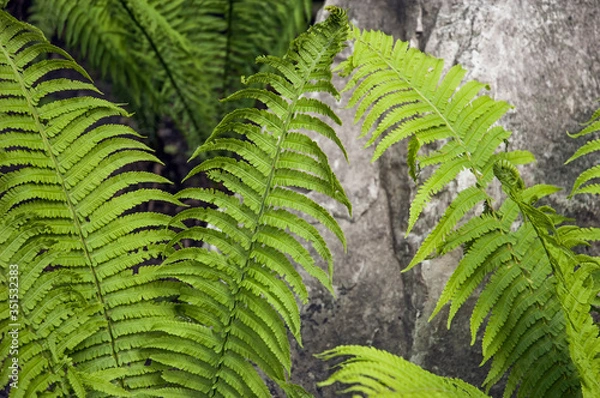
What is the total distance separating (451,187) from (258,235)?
80 centimetres

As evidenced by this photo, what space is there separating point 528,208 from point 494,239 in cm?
27

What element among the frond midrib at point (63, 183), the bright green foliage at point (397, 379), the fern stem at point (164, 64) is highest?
the fern stem at point (164, 64)

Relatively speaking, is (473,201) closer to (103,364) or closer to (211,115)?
(103,364)

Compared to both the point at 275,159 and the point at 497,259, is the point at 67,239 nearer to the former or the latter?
the point at 275,159

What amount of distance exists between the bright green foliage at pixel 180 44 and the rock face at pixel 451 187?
888 millimetres

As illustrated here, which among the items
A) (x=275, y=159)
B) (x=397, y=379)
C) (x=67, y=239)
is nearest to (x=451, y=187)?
(x=275, y=159)

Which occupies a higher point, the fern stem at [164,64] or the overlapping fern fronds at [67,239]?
the fern stem at [164,64]

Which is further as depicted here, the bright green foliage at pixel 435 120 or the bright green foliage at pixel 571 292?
the bright green foliage at pixel 435 120

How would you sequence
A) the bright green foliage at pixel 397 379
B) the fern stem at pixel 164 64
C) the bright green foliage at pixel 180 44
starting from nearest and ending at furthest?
1. the bright green foliage at pixel 397 379
2. the fern stem at pixel 164 64
3. the bright green foliage at pixel 180 44

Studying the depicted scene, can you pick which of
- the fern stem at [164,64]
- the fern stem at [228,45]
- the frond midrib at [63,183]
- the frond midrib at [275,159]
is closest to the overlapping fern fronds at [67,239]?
the frond midrib at [63,183]

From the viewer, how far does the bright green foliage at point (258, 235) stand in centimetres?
159

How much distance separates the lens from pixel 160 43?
8.77 ft

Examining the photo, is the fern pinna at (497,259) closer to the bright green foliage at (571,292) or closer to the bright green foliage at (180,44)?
the bright green foliage at (571,292)

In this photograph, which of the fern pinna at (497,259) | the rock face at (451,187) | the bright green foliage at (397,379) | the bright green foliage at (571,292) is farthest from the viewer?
the rock face at (451,187)
